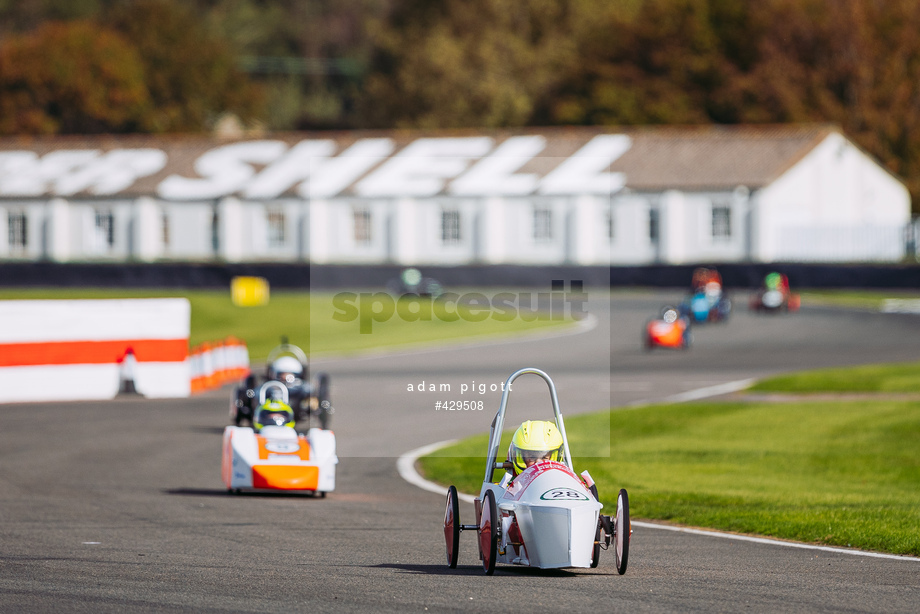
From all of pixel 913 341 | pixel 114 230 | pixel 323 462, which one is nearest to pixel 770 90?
pixel 114 230

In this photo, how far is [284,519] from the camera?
11.7 metres

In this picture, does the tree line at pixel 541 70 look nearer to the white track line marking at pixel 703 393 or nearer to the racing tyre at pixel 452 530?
the white track line marking at pixel 703 393

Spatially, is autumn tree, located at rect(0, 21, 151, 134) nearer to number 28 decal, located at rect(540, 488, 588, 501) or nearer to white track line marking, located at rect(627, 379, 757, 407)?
white track line marking, located at rect(627, 379, 757, 407)

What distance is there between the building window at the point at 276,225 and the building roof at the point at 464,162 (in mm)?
1040

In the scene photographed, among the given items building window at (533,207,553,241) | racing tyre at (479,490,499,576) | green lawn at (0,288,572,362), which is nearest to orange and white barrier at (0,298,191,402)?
green lawn at (0,288,572,362)

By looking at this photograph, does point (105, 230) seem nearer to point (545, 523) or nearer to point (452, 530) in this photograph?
point (452, 530)

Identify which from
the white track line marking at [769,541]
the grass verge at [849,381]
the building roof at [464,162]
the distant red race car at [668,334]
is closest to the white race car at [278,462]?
the white track line marking at [769,541]

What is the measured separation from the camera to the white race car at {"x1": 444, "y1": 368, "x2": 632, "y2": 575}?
867 centimetres

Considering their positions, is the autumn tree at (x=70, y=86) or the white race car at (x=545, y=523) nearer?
the white race car at (x=545, y=523)

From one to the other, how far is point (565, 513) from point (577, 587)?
1.42 feet

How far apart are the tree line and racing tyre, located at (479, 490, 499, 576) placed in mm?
62939

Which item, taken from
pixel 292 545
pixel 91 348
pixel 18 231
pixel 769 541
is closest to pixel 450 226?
pixel 18 231

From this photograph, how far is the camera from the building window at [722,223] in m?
57.7

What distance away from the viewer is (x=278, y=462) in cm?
1310
